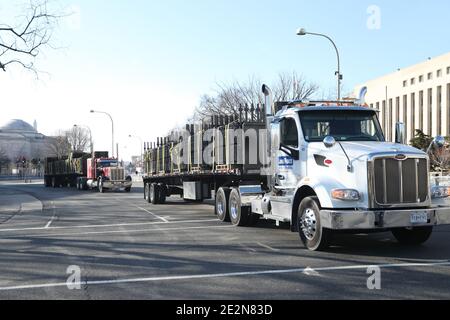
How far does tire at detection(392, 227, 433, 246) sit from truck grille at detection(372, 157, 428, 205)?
1323 mm

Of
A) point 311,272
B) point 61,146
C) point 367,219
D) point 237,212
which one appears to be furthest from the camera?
point 61,146

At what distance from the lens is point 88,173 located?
149 feet

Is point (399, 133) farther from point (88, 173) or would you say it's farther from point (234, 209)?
point (88, 173)

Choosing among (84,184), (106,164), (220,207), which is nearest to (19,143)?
(84,184)

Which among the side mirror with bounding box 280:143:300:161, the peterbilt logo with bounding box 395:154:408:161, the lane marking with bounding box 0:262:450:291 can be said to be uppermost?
the side mirror with bounding box 280:143:300:161

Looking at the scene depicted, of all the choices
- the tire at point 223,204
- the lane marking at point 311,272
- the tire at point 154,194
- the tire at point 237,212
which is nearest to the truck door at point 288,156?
the tire at point 237,212

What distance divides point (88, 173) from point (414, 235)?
126 feet

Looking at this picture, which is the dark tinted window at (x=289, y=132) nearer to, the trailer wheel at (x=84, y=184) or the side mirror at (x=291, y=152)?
the side mirror at (x=291, y=152)

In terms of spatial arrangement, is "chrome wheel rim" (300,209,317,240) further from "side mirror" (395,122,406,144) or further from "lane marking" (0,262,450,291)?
"side mirror" (395,122,406,144)

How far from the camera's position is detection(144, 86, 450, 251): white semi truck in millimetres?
8891

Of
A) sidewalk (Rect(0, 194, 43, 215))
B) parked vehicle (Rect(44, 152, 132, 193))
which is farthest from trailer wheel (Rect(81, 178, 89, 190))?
sidewalk (Rect(0, 194, 43, 215))
